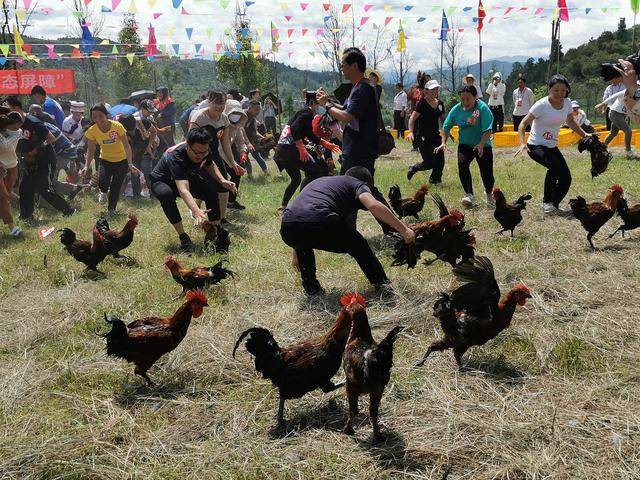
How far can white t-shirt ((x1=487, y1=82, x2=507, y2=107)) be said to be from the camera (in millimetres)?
16312

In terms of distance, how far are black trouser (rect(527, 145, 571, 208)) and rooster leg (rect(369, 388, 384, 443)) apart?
5634 mm

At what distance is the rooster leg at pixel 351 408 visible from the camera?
324 cm

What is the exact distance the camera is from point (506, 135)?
15.5 meters

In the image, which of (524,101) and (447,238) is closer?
(447,238)

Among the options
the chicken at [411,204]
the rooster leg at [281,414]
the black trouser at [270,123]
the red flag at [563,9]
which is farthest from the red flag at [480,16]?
the rooster leg at [281,414]

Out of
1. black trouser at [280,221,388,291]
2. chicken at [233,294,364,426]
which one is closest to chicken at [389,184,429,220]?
black trouser at [280,221,388,291]

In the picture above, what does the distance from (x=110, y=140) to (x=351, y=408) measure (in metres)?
7.61

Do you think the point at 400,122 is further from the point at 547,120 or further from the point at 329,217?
the point at 329,217

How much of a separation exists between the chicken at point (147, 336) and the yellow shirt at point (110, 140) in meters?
6.15

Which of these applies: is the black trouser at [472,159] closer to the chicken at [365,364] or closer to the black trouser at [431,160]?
the black trouser at [431,160]

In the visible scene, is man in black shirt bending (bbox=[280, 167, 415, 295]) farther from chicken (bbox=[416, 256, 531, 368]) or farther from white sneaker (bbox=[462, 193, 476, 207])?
white sneaker (bbox=[462, 193, 476, 207])

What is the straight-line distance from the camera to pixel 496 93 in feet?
54.0

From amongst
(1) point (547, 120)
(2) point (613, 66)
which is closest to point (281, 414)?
(1) point (547, 120)

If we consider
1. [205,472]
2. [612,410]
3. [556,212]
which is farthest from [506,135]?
[205,472]
